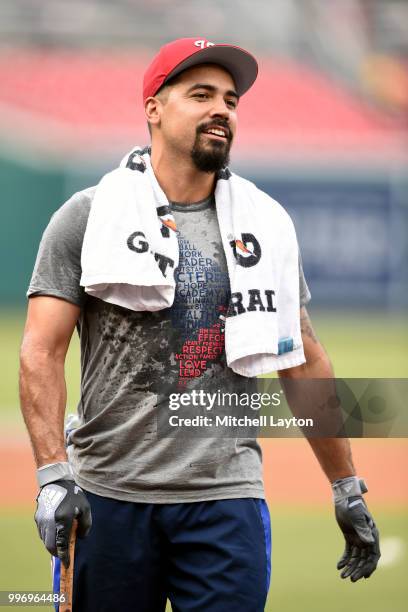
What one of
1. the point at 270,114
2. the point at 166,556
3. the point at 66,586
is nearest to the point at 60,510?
the point at 66,586

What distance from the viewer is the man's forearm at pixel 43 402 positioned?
10.2ft

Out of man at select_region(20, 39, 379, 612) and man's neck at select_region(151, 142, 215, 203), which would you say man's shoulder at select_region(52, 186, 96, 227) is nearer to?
man at select_region(20, 39, 379, 612)

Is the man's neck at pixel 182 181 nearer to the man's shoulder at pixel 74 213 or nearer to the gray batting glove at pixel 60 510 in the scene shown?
the man's shoulder at pixel 74 213

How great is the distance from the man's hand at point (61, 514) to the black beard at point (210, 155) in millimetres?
1041

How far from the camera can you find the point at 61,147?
20.6 metres

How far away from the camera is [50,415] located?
123 inches

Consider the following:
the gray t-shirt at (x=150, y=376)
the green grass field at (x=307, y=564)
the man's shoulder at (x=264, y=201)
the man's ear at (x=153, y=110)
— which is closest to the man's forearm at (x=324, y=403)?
the gray t-shirt at (x=150, y=376)

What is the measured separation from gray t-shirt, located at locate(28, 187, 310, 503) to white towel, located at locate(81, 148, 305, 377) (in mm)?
55

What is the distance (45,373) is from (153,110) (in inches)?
38.0

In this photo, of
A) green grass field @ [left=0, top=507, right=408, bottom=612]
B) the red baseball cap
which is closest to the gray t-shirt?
the red baseball cap

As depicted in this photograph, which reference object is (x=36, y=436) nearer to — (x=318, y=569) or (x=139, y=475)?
(x=139, y=475)

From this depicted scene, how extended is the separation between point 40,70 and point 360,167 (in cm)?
735

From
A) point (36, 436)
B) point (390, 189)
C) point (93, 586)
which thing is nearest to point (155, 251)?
point (36, 436)

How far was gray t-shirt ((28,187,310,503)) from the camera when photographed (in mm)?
3184
